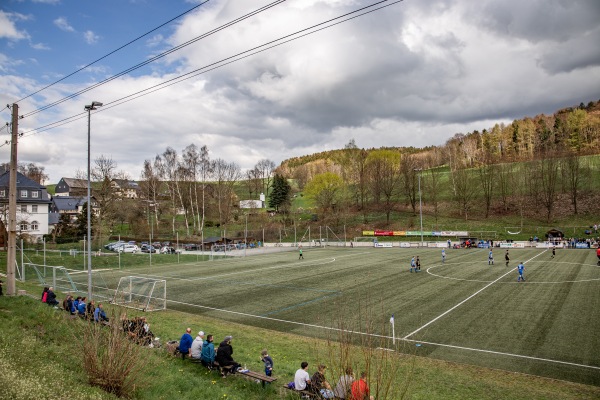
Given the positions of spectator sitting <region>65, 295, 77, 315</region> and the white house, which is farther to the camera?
the white house

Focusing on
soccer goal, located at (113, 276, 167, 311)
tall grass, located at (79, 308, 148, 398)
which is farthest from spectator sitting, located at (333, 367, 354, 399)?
soccer goal, located at (113, 276, 167, 311)

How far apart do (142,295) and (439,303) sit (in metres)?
19.8

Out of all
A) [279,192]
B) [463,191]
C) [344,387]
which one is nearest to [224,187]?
[279,192]

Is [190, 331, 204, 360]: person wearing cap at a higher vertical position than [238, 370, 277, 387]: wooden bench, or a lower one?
higher

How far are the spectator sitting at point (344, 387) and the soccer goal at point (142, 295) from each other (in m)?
16.9

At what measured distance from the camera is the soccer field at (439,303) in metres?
15.1

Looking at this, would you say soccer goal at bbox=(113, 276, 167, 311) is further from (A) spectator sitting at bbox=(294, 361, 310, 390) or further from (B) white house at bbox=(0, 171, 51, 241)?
(B) white house at bbox=(0, 171, 51, 241)

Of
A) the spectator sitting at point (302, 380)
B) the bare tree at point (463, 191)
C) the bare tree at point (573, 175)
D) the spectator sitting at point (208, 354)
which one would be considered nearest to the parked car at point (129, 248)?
the spectator sitting at point (208, 354)

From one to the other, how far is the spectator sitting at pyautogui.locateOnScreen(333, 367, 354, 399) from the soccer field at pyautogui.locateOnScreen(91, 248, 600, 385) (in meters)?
0.79

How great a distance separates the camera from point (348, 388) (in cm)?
604

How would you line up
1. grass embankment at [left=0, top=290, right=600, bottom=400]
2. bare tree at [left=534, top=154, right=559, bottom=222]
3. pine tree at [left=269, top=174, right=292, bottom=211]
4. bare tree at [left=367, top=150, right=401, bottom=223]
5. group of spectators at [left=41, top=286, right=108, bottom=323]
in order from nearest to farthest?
grass embankment at [left=0, top=290, right=600, bottom=400] < group of spectators at [left=41, top=286, right=108, bottom=323] < bare tree at [left=534, top=154, right=559, bottom=222] < bare tree at [left=367, top=150, right=401, bottom=223] < pine tree at [left=269, top=174, right=292, bottom=211]

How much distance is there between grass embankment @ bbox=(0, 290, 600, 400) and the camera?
820cm

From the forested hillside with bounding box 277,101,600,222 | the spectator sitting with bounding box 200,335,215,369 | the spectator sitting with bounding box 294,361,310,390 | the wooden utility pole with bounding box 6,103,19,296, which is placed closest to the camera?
the spectator sitting with bounding box 294,361,310,390

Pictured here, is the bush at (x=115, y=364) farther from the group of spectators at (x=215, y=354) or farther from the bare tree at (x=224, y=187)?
the bare tree at (x=224, y=187)
